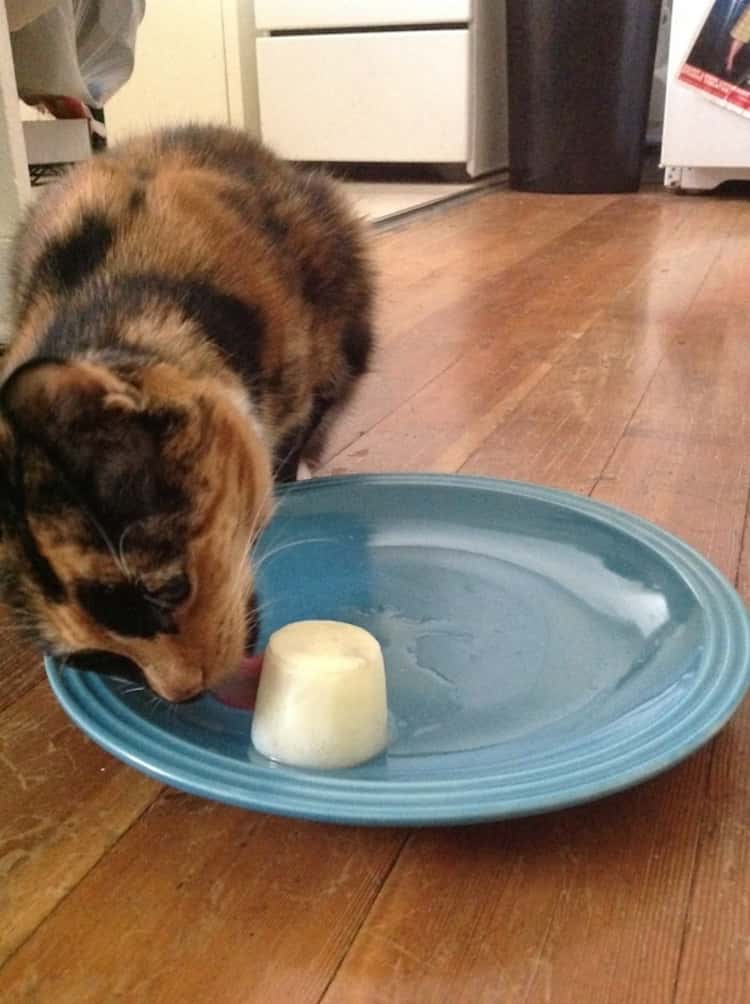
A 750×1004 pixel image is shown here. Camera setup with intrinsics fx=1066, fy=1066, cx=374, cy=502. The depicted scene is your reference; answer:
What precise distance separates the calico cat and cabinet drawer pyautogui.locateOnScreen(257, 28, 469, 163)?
3.11 meters

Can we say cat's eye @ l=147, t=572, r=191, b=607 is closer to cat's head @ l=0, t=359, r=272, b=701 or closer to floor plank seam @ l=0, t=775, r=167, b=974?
cat's head @ l=0, t=359, r=272, b=701

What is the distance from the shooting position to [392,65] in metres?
4.25

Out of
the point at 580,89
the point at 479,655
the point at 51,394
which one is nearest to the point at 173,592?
the point at 51,394

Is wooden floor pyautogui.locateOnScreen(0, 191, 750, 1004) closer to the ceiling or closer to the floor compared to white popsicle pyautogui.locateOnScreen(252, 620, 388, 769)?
closer to the floor

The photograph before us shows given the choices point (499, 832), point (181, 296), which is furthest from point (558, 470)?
point (499, 832)

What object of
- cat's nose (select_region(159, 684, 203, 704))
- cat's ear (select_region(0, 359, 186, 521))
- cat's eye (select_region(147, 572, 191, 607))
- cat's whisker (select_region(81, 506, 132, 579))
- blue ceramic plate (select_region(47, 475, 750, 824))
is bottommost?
blue ceramic plate (select_region(47, 475, 750, 824))

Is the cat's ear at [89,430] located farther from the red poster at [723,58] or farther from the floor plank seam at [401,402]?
the red poster at [723,58]

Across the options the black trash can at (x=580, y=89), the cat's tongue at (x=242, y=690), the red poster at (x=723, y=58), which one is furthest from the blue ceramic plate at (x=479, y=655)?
the black trash can at (x=580, y=89)

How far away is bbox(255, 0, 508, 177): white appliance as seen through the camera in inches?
164

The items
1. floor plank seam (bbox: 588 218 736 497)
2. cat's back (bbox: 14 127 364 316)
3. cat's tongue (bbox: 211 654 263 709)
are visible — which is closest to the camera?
cat's tongue (bbox: 211 654 263 709)

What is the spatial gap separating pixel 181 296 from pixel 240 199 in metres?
0.23

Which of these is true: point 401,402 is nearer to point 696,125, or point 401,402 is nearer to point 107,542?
point 107,542

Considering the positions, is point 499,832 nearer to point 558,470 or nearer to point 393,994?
point 393,994

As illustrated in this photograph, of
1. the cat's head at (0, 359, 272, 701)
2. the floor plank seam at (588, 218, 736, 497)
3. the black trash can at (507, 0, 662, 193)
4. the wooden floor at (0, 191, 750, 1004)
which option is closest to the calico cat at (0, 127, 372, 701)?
the cat's head at (0, 359, 272, 701)
